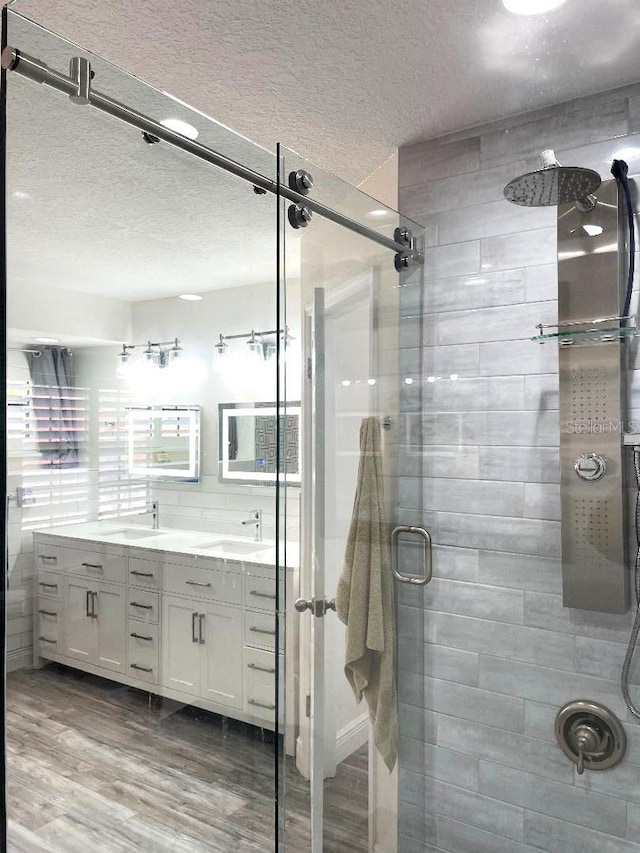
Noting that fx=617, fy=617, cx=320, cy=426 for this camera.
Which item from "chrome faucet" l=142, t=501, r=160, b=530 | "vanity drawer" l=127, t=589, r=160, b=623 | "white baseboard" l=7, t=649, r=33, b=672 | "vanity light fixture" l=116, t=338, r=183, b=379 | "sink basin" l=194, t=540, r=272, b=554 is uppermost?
"vanity light fixture" l=116, t=338, r=183, b=379

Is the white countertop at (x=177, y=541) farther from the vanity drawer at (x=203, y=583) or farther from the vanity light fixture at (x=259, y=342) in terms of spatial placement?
the vanity light fixture at (x=259, y=342)

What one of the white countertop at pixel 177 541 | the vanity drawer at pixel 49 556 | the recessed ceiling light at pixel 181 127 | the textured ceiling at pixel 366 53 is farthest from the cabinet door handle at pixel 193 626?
the textured ceiling at pixel 366 53

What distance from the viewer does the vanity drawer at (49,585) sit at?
1.18 meters

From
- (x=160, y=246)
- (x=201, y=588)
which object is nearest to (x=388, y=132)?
(x=160, y=246)

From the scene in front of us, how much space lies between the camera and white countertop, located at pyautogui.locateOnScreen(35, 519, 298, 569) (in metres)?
1.29

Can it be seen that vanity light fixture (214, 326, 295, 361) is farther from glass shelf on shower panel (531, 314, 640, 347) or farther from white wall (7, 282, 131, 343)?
glass shelf on shower panel (531, 314, 640, 347)

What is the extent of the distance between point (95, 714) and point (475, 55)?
1713 millimetres

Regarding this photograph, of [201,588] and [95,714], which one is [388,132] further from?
[95,714]

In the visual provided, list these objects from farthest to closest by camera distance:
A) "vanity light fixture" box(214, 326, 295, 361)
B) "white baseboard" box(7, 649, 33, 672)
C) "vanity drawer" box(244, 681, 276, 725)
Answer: "vanity drawer" box(244, 681, 276, 725) < "vanity light fixture" box(214, 326, 295, 361) < "white baseboard" box(7, 649, 33, 672)

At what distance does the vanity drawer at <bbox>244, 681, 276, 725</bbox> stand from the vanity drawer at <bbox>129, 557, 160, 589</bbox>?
65 centimetres

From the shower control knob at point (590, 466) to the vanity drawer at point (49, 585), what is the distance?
1120mm

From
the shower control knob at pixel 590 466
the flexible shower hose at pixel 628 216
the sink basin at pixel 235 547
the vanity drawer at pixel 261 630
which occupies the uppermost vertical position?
the flexible shower hose at pixel 628 216

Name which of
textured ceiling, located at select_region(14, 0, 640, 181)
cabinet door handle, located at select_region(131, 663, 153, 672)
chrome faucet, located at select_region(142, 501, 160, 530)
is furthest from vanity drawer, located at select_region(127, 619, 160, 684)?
textured ceiling, located at select_region(14, 0, 640, 181)

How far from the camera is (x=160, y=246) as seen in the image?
147 centimetres
